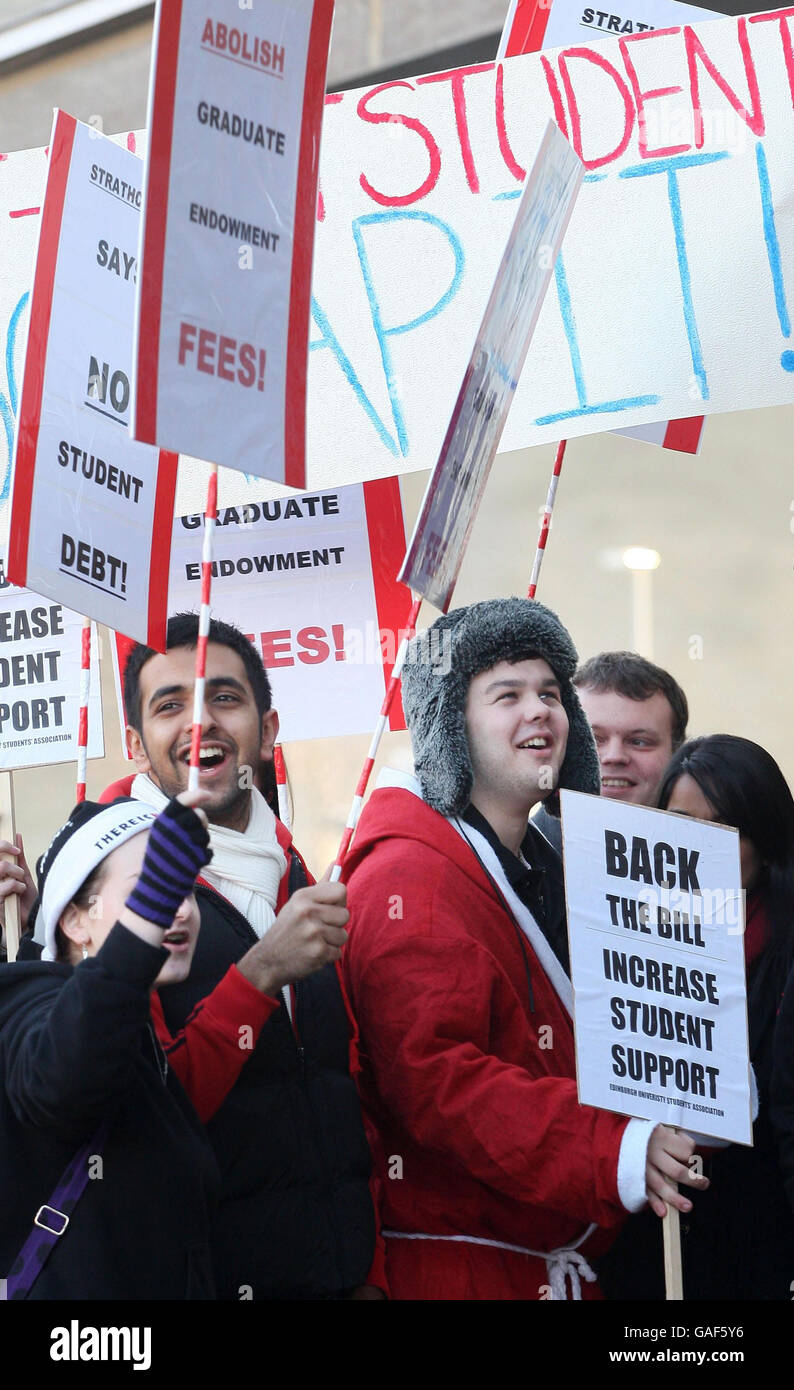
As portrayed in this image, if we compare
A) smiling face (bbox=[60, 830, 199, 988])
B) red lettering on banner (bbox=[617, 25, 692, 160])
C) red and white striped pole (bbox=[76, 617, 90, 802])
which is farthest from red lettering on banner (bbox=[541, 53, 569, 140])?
smiling face (bbox=[60, 830, 199, 988])

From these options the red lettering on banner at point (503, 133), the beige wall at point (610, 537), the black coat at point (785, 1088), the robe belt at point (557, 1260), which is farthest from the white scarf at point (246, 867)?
the beige wall at point (610, 537)

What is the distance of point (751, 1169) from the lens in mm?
2859

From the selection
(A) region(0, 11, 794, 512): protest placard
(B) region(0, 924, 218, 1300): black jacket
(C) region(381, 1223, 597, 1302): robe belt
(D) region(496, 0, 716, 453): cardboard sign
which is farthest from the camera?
(D) region(496, 0, 716, 453): cardboard sign

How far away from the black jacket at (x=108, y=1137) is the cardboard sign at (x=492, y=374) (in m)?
0.75

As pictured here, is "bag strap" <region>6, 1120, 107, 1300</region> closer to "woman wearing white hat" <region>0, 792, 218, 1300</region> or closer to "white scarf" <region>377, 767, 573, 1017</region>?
"woman wearing white hat" <region>0, 792, 218, 1300</region>

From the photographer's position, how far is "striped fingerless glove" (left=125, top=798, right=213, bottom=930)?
82.4 inches

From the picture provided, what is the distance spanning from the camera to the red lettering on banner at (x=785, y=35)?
10.5ft

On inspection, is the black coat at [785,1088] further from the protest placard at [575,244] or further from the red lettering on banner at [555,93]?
the red lettering on banner at [555,93]

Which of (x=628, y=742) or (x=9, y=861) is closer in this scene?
(x=9, y=861)

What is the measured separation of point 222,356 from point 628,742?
160 centimetres

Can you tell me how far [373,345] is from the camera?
329cm

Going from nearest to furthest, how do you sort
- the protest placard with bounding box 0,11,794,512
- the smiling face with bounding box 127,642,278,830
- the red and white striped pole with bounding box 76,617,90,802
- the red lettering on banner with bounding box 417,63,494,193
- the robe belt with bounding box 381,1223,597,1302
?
the robe belt with bounding box 381,1223,597,1302
the smiling face with bounding box 127,642,278,830
the red and white striped pole with bounding box 76,617,90,802
the protest placard with bounding box 0,11,794,512
the red lettering on banner with bounding box 417,63,494,193

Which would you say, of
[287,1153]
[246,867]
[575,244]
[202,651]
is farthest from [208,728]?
[575,244]

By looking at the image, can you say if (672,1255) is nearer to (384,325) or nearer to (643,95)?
(384,325)
